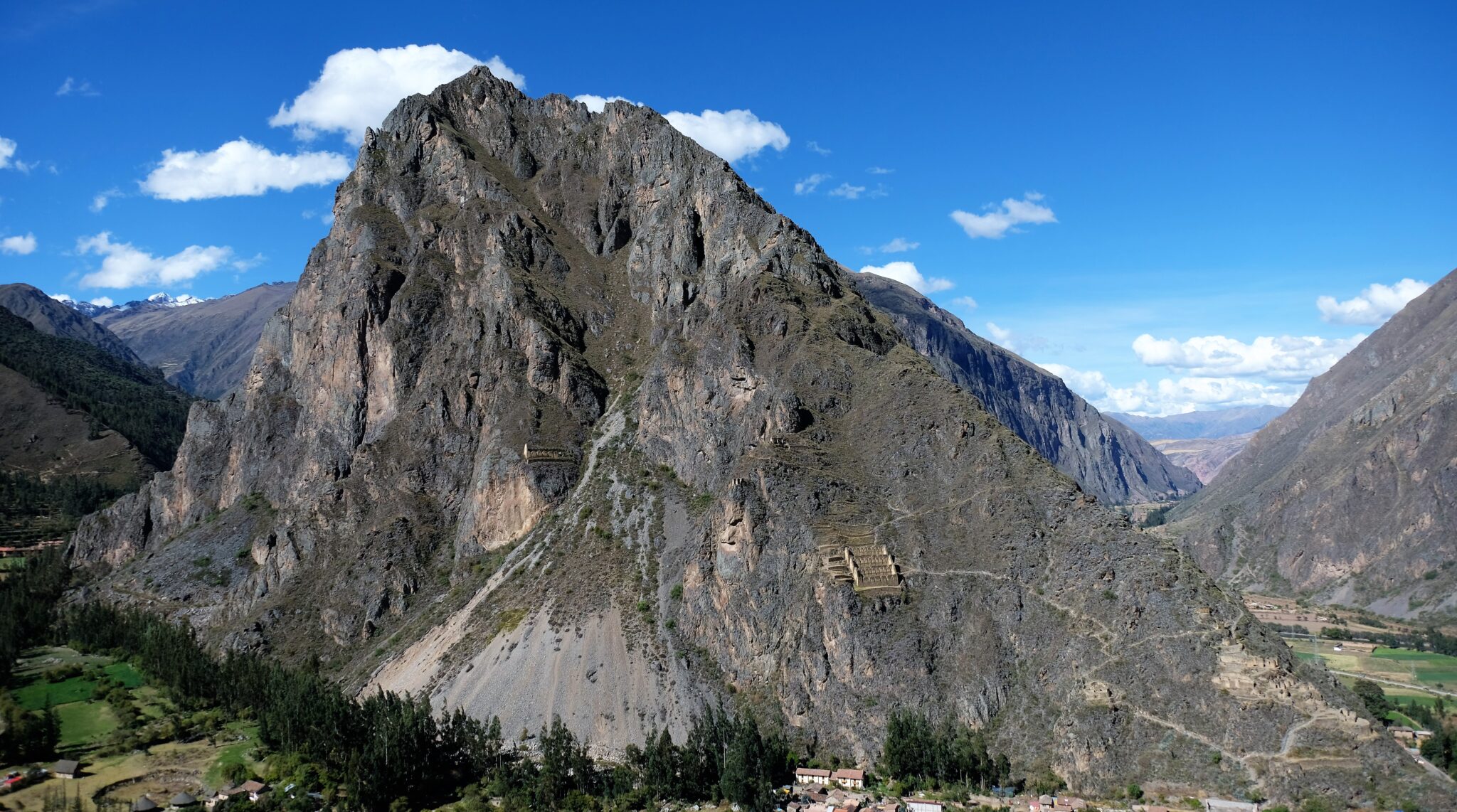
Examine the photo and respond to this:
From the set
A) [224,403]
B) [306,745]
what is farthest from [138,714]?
[224,403]

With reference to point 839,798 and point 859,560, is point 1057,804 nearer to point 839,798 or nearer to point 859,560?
point 839,798

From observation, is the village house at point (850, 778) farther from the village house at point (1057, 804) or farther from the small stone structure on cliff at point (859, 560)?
the small stone structure on cliff at point (859, 560)

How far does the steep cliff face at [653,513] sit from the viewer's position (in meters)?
94.1

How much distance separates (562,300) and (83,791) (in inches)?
3815

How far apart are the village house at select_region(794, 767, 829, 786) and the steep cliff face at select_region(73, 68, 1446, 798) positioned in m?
4.72

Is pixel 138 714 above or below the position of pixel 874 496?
below

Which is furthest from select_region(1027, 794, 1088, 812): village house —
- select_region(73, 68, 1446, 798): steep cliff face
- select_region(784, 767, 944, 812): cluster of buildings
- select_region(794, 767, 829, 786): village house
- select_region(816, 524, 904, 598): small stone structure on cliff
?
select_region(816, 524, 904, 598): small stone structure on cliff

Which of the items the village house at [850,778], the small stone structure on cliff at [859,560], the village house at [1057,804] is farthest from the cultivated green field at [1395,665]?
the village house at [850,778]

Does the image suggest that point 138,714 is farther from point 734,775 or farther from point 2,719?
point 734,775

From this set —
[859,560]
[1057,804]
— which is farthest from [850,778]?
[859,560]

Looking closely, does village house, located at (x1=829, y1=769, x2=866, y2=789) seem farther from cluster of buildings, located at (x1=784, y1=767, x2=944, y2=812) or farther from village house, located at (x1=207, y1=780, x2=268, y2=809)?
village house, located at (x1=207, y1=780, x2=268, y2=809)

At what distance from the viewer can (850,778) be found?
Answer: 3767 inches

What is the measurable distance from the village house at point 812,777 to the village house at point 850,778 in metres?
0.61

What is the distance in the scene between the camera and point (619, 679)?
11481 centimetres
